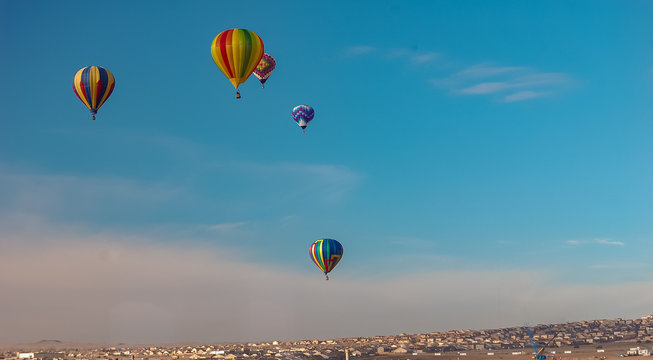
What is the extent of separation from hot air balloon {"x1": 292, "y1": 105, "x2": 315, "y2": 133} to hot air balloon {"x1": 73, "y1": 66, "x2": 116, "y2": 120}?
31210mm

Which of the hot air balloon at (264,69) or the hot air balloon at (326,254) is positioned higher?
the hot air balloon at (264,69)

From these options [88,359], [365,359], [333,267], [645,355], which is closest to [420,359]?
[365,359]

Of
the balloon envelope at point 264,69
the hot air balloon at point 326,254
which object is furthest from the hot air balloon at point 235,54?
the hot air balloon at point 326,254

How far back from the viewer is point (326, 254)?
9062 cm

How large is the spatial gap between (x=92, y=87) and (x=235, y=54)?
17447 millimetres

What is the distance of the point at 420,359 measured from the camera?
150125 millimetres

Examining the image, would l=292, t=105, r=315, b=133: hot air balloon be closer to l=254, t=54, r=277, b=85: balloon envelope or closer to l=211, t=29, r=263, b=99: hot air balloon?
l=254, t=54, r=277, b=85: balloon envelope

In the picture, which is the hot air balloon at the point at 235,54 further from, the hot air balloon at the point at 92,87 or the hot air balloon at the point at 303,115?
the hot air balloon at the point at 303,115

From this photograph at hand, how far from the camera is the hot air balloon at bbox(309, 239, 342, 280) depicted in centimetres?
9075

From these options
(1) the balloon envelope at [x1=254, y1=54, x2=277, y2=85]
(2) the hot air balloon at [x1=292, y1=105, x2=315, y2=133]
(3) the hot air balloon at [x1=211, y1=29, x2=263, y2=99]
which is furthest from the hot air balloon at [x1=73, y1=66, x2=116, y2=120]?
(2) the hot air balloon at [x1=292, y1=105, x2=315, y2=133]

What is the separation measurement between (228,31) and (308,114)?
32531 mm

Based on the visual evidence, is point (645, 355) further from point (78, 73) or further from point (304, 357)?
point (78, 73)

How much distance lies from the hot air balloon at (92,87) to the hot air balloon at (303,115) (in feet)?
102

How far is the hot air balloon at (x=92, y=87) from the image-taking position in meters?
73.2
